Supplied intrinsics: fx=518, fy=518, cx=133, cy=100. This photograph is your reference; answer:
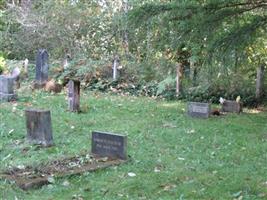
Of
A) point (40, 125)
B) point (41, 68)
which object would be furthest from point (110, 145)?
point (41, 68)

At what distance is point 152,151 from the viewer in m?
8.30

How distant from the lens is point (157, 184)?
641cm

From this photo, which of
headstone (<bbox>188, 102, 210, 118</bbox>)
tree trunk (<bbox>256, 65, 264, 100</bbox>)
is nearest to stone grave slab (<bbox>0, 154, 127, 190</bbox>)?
headstone (<bbox>188, 102, 210, 118</bbox>)

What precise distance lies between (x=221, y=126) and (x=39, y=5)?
15943mm

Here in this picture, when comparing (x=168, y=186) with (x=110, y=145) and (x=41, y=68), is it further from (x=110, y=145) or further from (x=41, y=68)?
(x=41, y=68)

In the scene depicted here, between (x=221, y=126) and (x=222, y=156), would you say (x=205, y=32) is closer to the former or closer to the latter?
(x=221, y=126)

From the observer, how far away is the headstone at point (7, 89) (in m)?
13.6

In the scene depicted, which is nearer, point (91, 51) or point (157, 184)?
point (157, 184)

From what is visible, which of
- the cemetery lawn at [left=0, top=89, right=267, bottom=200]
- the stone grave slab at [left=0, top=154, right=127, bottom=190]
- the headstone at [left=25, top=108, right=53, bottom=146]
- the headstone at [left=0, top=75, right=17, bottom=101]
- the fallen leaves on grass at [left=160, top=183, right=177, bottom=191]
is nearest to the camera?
the cemetery lawn at [left=0, top=89, right=267, bottom=200]

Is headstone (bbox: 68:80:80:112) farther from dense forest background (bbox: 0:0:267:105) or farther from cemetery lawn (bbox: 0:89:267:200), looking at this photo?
dense forest background (bbox: 0:0:267:105)

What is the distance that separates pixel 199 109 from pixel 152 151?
149 inches

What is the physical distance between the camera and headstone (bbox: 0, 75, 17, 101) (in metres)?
13.6

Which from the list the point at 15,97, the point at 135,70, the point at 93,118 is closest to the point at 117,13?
the point at 135,70

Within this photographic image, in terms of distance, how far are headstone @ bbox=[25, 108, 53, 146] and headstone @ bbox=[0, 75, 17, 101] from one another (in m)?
5.12
